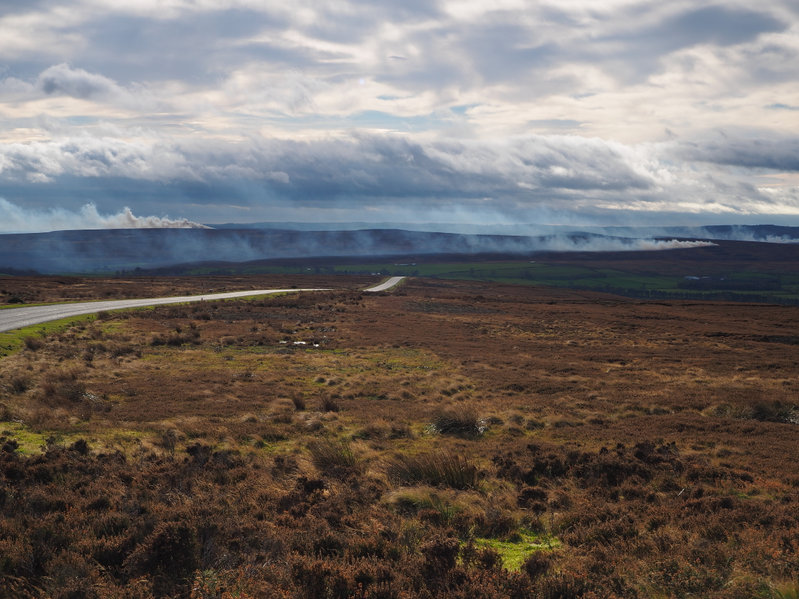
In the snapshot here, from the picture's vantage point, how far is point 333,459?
12.7 metres

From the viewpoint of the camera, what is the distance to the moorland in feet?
21.9

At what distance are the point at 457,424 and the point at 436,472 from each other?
17.5 ft

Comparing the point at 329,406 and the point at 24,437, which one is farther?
the point at 329,406

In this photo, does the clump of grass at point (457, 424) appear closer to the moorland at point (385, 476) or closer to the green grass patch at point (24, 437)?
the moorland at point (385, 476)

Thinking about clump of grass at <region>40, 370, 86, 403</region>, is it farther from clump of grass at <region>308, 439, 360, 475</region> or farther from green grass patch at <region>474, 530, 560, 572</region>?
green grass patch at <region>474, 530, 560, 572</region>

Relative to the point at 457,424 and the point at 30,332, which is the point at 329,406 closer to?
the point at 457,424

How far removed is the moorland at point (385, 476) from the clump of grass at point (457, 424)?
0.31ft

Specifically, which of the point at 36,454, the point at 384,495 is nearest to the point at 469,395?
the point at 384,495

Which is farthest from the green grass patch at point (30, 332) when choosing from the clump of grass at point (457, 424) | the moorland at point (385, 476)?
the clump of grass at point (457, 424)

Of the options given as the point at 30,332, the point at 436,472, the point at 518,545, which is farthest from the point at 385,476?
the point at 30,332

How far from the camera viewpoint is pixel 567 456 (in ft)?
43.1

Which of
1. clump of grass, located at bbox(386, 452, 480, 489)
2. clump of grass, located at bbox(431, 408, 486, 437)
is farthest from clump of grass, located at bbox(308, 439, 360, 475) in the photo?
clump of grass, located at bbox(431, 408, 486, 437)

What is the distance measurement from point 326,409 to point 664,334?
4094 centimetres

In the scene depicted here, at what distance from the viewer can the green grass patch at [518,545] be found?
7977 millimetres
